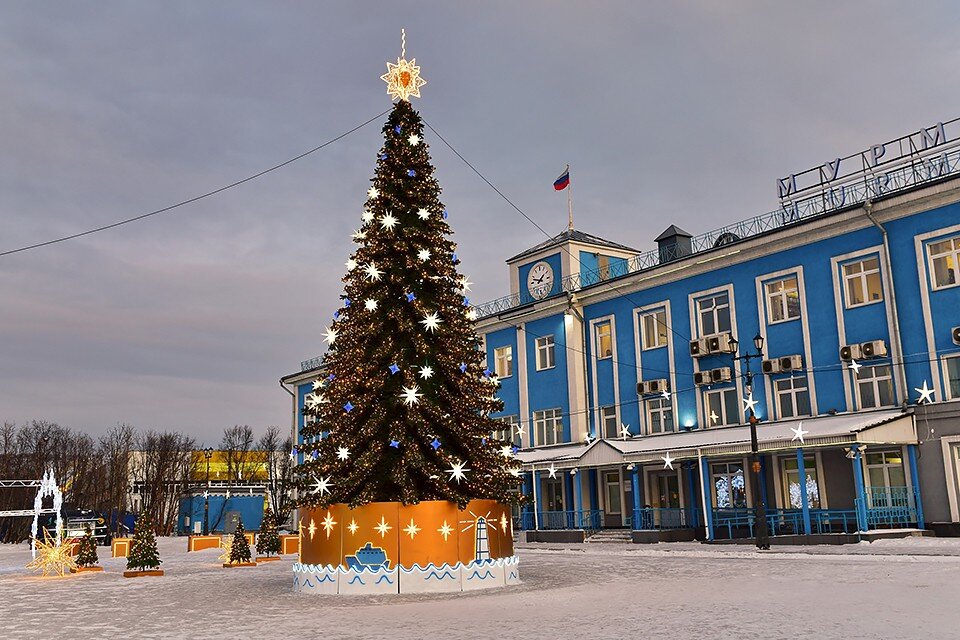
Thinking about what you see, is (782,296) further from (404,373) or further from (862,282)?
(404,373)

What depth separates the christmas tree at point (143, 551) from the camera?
2045 cm

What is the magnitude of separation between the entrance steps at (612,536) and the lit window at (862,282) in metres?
11.8

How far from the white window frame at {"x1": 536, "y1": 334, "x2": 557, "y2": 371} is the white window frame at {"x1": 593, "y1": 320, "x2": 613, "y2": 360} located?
2.63 metres

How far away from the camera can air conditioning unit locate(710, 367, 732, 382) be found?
30.7m

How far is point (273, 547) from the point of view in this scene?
28.9 meters

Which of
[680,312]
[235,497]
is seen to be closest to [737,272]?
[680,312]

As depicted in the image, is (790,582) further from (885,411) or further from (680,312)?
(680,312)

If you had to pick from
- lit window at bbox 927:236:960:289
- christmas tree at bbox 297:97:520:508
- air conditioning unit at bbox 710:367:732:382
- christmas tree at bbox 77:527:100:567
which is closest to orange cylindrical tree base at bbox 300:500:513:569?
christmas tree at bbox 297:97:520:508

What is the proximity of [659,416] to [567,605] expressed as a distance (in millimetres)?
22685

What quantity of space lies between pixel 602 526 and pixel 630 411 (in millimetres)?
5415

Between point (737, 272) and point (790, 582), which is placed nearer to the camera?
point (790, 582)

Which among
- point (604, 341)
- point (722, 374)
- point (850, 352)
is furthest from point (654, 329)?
point (850, 352)

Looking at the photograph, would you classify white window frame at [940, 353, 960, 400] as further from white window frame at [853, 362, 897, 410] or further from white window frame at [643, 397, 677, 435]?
white window frame at [643, 397, 677, 435]

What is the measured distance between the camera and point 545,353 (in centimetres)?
3931
